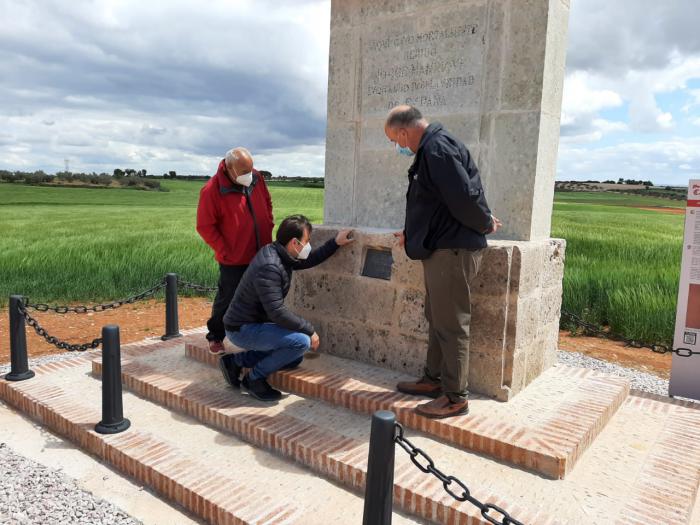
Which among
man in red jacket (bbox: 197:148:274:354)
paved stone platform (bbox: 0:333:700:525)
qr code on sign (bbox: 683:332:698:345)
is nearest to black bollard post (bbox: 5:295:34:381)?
paved stone platform (bbox: 0:333:700:525)

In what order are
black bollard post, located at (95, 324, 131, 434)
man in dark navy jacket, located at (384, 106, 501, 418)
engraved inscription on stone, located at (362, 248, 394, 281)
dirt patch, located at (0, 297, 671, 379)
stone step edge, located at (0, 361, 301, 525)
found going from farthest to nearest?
dirt patch, located at (0, 297, 671, 379) → engraved inscription on stone, located at (362, 248, 394, 281) → black bollard post, located at (95, 324, 131, 434) → man in dark navy jacket, located at (384, 106, 501, 418) → stone step edge, located at (0, 361, 301, 525)

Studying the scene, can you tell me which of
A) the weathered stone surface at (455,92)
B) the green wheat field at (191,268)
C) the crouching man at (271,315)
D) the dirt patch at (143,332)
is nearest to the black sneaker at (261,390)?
the crouching man at (271,315)

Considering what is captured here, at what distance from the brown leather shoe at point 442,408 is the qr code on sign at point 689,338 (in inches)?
108

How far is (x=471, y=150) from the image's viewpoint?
14.7 feet

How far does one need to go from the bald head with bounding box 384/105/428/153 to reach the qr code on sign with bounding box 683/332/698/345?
3.48 meters

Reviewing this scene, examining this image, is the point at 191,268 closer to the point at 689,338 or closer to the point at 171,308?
the point at 171,308

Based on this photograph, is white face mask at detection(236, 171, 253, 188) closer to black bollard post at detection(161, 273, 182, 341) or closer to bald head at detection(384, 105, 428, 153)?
bald head at detection(384, 105, 428, 153)

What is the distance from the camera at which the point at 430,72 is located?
4613 millimetres

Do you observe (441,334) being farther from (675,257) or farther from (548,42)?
(675,257)

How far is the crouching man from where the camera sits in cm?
399

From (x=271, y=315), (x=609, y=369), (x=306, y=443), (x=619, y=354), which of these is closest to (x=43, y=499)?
(x=306, y=443)

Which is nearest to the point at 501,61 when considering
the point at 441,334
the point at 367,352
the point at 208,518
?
the point at 441,334

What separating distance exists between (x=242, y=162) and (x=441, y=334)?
2.34m

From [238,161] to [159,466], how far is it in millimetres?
2538
